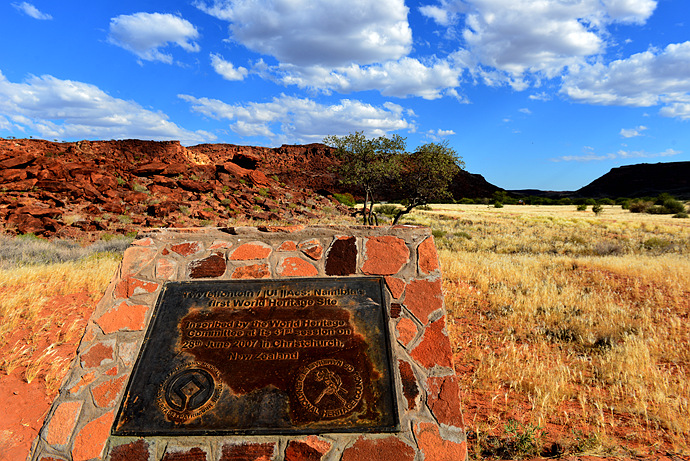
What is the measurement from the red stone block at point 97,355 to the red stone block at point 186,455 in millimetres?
944

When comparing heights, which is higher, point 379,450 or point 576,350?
point 379,450

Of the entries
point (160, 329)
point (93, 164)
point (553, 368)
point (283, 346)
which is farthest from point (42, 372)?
point (93, 164)

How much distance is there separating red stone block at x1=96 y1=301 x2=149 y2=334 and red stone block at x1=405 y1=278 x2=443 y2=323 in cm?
223

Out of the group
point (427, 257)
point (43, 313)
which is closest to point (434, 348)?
point (427, 257)

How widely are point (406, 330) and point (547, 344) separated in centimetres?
331

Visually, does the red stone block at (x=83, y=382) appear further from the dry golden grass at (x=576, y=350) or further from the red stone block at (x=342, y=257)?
the dry golden grass at (x=576, y=350)

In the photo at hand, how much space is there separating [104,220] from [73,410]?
1887 cm

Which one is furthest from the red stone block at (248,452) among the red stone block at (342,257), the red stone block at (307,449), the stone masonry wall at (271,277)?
the red stone block at (342,257)

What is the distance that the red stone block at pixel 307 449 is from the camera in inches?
101

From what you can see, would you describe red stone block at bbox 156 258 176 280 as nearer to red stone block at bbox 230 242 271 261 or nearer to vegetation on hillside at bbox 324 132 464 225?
red stone block at bbox 230 242 271 261

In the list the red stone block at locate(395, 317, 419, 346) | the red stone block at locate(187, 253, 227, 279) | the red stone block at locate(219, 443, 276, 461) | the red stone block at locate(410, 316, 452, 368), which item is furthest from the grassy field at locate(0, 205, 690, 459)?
the red stone block at locate(187, 253, 227, 279)

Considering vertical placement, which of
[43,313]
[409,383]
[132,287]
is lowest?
[43,313]

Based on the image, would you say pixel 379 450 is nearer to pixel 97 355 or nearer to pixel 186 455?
pixel 186 455

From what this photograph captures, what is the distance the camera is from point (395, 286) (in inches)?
131
